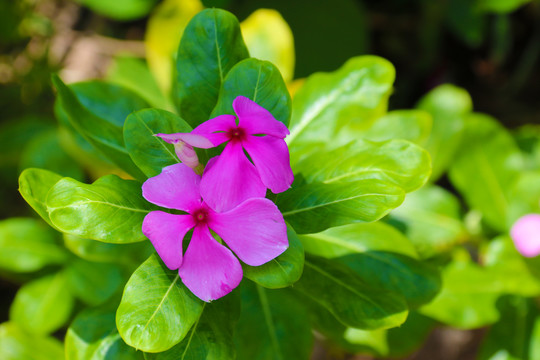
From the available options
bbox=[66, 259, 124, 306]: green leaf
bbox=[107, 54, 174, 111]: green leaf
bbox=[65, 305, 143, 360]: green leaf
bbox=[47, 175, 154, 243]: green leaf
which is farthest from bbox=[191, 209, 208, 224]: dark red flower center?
bbox=[107, 54, 174, 111]: green leaf

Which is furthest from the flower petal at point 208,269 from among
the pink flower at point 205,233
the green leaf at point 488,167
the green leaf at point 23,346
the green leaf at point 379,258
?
the green leaf at point 488,167

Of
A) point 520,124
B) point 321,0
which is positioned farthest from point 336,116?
point 520,124

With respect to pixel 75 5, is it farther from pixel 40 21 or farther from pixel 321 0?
pixel 321 0

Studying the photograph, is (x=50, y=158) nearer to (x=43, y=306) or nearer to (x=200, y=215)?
(x=43, y=306)

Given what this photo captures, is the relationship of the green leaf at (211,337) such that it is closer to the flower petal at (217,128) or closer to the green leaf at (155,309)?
the green leaf at (155,309)

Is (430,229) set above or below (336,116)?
below

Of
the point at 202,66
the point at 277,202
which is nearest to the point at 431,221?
the point at 277,202
